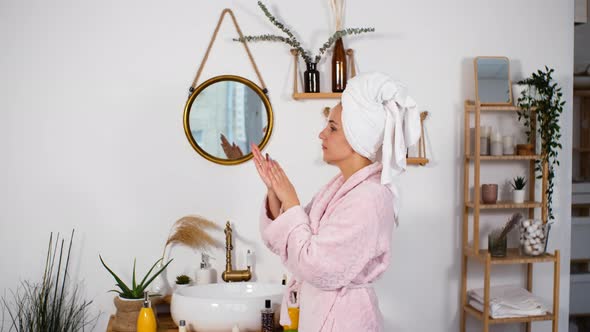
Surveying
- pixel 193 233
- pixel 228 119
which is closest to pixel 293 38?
pixel 228 119

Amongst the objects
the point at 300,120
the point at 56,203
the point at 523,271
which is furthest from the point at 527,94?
the point at 56,203

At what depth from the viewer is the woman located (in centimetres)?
177

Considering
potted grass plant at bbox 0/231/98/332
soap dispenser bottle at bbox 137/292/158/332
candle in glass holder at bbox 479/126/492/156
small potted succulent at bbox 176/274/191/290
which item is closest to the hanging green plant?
candle in glass holder at bbox 479/126/492/156

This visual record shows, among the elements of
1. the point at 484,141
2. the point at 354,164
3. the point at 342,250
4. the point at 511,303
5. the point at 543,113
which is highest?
the point at 543,113

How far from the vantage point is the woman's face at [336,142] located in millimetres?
1910

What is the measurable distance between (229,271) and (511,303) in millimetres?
1309

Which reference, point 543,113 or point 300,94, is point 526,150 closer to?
point 543,113

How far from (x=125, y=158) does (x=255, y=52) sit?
75 centimetres

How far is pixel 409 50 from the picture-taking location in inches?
121

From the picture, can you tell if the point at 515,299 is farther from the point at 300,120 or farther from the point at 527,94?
the point at 300,120

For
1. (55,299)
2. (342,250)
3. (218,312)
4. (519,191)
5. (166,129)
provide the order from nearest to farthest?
(342,250) < (218,312) < (55,299) < (166,129) < (519,191)

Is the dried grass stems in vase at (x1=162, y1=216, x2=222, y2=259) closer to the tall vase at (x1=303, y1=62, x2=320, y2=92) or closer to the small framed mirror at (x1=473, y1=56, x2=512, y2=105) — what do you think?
the tall vase at (x1=303, y1=62, x2=320, y2=92)

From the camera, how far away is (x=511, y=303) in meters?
2.97

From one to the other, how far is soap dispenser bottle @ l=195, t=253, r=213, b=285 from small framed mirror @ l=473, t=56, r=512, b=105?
1485 mm
